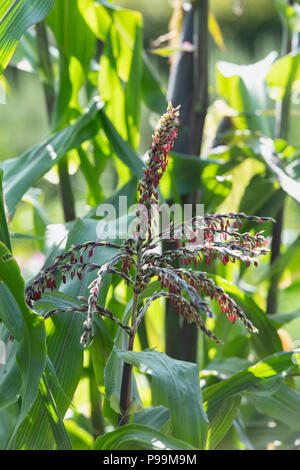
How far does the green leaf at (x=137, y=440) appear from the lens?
1.03 feet

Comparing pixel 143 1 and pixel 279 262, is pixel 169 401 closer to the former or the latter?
pixel 279 262

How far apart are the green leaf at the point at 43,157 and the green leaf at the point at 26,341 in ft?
0.52

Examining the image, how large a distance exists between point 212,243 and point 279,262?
0.35 metres

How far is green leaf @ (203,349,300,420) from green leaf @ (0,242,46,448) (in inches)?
6.3

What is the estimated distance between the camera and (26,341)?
Answer: 30 cm

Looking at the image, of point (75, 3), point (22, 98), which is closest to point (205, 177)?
point (75, 3)

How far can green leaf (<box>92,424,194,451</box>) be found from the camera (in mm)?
313

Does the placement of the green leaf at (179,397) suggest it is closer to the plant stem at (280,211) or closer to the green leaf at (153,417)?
the green leaf at (153,417)

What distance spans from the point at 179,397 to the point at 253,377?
96mm

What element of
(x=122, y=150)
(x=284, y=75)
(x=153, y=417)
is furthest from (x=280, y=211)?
(x=153, y=417)

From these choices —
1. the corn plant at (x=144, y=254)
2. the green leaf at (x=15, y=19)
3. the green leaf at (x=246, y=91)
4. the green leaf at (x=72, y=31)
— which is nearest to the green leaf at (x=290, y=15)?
the corn plant at (x=144, y=254)

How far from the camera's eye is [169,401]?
31 centimetres

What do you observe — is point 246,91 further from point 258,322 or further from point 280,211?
point 258,322

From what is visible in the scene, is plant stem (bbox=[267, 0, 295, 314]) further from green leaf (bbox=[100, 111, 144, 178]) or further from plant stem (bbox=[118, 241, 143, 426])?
plant stem (bbox=[118, 241, 143, 426])
